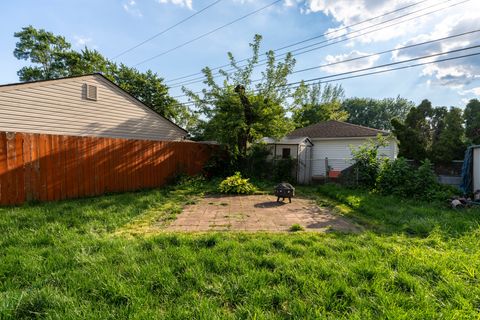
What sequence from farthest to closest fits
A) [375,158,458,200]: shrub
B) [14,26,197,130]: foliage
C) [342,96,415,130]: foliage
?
[342,96,415,130]: foliage < [14,26,197,130]: foliage < [375,158,458,200]: shrub

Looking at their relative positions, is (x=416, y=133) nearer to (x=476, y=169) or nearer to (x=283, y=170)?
(x=476, y=169)

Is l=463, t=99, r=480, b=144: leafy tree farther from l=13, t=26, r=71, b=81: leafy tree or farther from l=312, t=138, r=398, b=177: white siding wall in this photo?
l=13, t=26, r=71, b=81: leafy tree

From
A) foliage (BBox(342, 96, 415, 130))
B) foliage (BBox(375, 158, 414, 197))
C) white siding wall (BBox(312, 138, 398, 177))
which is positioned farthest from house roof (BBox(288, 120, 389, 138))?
foliage (BBox(342, 96, 415, 130))

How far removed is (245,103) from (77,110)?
264 inches

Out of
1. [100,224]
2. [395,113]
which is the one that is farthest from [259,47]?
[395,113]

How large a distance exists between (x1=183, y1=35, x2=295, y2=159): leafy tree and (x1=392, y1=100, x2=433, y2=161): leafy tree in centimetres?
→ 1123

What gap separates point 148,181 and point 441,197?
908 centimetres

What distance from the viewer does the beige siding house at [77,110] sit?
7.74 metres

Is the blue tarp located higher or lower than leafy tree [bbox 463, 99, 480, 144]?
lower

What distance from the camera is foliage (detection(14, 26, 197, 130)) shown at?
20.7 meters

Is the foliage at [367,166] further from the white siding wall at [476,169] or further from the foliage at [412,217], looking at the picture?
the white siding wall at [476,169]

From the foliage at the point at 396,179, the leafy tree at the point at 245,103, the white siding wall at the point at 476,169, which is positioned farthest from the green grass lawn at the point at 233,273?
the leafy tree at the point at 245,103

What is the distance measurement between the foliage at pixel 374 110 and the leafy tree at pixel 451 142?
3034 cm

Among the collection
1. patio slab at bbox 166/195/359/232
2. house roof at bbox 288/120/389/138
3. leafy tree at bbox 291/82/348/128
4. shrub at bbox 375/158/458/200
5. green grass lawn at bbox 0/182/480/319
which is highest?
leafy tree at bbox 291/82/348/128
